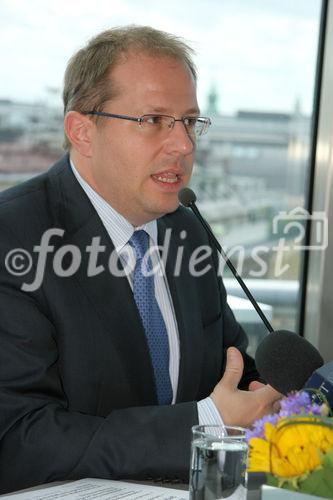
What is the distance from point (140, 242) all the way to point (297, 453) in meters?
1.12

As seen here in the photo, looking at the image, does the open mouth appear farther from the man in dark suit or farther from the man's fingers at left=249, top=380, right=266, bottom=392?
the man's fingers at left=249, top=380, right=266, bottom=392

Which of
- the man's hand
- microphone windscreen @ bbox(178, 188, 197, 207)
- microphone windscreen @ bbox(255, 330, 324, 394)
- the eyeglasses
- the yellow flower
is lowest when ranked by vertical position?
the man's hand

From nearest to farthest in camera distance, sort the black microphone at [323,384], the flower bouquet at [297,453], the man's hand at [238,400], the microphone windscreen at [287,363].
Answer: the flower bouquet at [297,453] → the black microphone at [323,384] → the microphone windscreen at [287,363] → the man's hand at [238,400]

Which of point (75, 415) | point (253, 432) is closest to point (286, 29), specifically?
point (75, 415)

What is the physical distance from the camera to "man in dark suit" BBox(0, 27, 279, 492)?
1.67 metres

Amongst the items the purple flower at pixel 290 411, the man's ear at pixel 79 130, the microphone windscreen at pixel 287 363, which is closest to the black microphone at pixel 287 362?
the microphone windscreen at pixel 287 363

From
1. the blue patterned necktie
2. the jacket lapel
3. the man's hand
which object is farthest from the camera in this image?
the blue patterned necktie

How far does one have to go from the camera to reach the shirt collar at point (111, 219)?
2.07 m

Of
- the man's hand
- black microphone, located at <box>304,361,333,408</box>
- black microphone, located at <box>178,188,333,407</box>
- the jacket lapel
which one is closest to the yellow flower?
black microphone, located at <box>304,361,333,408</box>

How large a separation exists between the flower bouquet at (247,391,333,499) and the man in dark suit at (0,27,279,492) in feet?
1.73

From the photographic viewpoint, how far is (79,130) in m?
2.12

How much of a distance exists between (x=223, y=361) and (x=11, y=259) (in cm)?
68

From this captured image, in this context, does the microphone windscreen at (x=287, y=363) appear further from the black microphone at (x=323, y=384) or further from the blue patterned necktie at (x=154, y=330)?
the blue patterned necktie at (x=154, y=330)

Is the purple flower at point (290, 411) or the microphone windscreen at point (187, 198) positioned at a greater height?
the microphone windscreen at point (187, 198)
